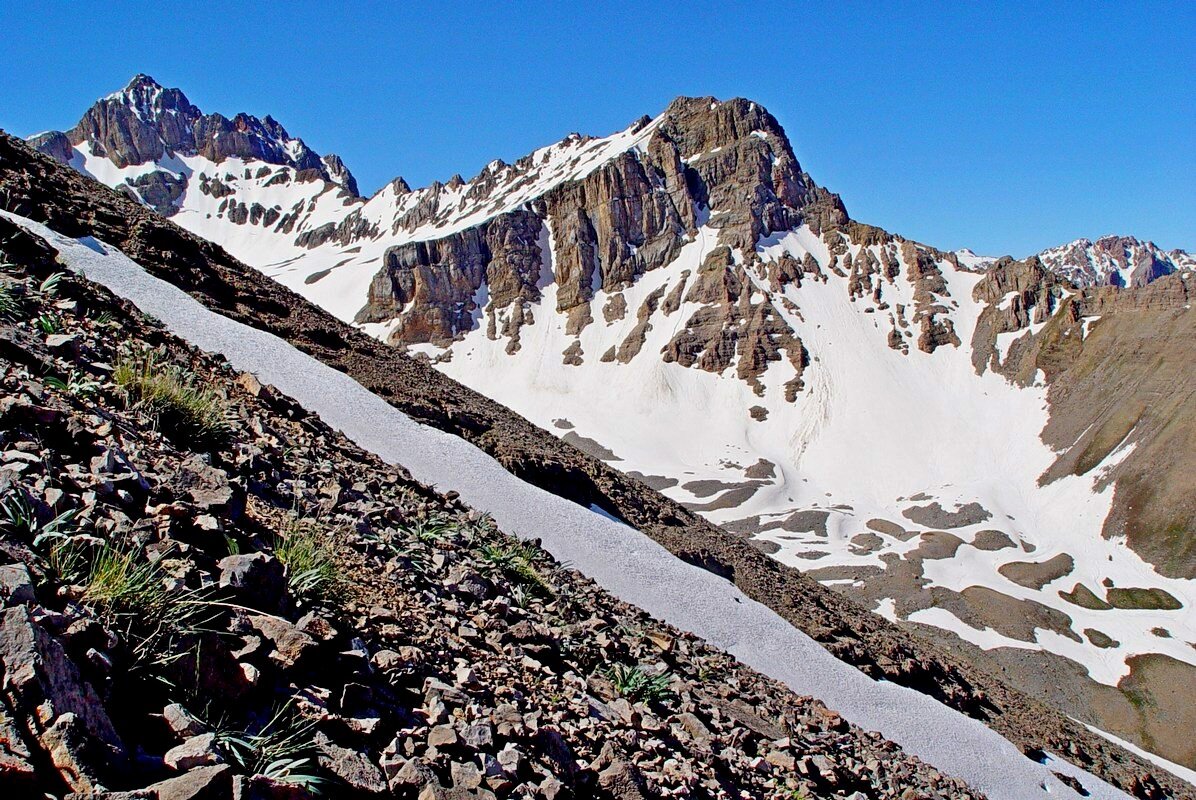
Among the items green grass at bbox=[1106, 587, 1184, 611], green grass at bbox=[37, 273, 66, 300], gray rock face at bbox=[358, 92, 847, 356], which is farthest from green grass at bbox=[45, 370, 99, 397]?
gray rock face at bbox=[358, 92, 847, 356]

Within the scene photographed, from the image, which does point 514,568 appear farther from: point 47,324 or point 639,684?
point 47,324

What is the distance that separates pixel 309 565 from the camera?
178 inches

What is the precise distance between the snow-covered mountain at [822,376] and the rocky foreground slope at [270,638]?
52.8 metres

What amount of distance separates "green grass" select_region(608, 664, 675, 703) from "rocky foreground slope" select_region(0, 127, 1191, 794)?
7.96 m

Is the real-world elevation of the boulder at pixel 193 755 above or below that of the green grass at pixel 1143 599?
below

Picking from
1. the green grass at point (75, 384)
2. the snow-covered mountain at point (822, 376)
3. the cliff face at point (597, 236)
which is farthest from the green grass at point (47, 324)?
the cliff face at point (597, 236)

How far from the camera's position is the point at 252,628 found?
3.53 metres

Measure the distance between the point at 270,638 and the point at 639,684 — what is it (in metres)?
3.56

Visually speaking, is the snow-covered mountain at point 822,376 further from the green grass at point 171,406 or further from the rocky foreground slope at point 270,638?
the green grass at point 171,406

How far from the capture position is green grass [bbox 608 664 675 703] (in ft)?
19.4

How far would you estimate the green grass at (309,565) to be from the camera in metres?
4.27

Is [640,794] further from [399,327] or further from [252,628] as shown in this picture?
[399,327]

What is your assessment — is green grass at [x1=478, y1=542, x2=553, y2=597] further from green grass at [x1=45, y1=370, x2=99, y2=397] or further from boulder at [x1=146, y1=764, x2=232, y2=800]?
boulder at [x1=146, y1=764, x2=232, y2=800]

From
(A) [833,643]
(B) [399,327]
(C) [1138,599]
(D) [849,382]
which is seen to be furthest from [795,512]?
(B) [399,327]
